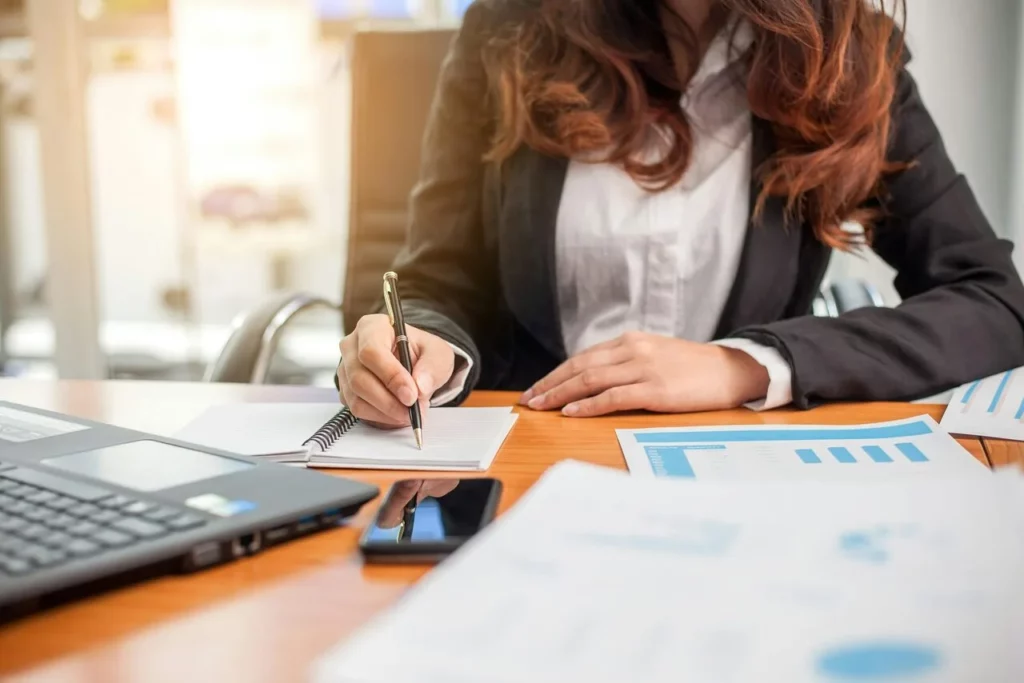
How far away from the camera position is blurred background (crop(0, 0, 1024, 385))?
6.39 feet

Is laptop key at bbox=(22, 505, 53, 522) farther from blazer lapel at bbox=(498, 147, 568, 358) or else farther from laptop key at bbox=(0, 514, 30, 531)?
blazer lapel at bbox=(498, 147, 568, 358)

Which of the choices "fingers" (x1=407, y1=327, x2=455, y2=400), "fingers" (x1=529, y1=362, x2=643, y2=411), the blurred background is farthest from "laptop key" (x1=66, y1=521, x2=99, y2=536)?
the blurred background

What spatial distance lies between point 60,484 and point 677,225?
0.79 metres

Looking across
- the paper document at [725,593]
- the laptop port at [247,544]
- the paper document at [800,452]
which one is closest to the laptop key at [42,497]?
the laptop port at [247,544]

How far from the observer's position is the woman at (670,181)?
1056 millimetres

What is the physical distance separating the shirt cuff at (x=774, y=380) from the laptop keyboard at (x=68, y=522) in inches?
20.3

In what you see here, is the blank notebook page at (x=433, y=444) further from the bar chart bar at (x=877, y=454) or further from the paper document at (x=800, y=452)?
the bar chart bar at (x=877, y=454)

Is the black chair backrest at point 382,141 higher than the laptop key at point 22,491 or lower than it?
higher

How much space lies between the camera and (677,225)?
1120 mm

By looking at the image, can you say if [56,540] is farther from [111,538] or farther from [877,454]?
[877,454]

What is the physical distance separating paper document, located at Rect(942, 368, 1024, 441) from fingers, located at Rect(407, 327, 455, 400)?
430 mm

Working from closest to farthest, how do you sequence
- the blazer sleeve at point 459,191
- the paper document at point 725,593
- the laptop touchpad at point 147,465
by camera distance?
1. the paper document at point 725,593
2. the laptop touchpad at point 147,465
3. the blazer sleeve at point 459,191

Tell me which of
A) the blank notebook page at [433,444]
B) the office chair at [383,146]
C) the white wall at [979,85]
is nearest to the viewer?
the blank notebook page at [433,444]

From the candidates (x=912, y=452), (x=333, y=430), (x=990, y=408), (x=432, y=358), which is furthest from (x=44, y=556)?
(x=990, y=408)
